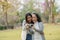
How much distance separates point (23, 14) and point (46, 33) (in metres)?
0.82

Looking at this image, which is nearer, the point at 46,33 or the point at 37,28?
the point at 37,28

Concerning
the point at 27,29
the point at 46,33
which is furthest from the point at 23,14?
the point at 27,29

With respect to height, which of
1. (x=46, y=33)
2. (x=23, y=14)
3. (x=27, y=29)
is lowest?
(x=46, y=33)

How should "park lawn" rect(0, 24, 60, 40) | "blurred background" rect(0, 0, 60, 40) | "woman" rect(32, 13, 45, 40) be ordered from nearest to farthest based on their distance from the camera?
1. "woman" rect(32, 13, 45, 40)
2. "park lawn" rect(0, 24, 60, 40)
3. "blurred background" rect(0, 0, 60, 40)

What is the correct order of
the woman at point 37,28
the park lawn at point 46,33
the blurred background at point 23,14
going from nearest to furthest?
1. the woman at point 37,28
2. the park lawn at point 46,33
3. the blurred background at point 23,14

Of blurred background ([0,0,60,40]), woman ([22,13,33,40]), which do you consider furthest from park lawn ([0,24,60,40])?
woman ([22,13,33,40])

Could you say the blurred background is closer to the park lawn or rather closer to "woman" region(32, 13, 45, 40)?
the park lawn

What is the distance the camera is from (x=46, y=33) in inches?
198

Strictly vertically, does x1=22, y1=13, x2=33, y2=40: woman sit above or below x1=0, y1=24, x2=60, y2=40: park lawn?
above

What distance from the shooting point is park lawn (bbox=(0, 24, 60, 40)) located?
4844 millimetres

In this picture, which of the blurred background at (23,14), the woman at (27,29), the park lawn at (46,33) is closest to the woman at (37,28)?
the woman at (27,29)

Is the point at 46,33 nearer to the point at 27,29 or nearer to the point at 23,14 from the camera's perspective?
the point at 23,14

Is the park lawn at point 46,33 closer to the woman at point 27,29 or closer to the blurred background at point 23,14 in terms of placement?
the blurred background at point 23,14

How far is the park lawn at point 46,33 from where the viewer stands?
15.9ft
